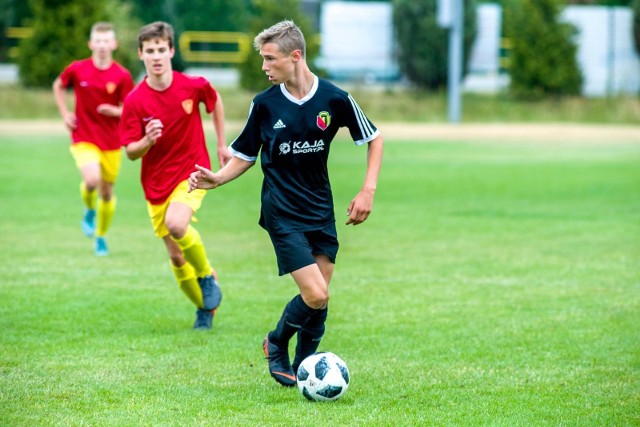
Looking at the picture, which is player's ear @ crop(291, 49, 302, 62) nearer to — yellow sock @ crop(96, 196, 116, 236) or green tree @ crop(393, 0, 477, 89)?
yellow sock @ crop(96, 196, 116, 236)

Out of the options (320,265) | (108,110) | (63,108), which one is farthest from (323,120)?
(63,108)

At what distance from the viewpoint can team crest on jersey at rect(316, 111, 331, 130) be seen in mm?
6355

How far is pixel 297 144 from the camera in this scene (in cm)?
634

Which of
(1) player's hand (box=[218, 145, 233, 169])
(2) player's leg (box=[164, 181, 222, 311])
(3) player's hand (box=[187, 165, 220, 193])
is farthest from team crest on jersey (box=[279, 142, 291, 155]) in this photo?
(1) player's hand (box=[218, 145, 233, 169])

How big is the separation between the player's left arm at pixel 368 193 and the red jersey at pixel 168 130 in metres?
2.11

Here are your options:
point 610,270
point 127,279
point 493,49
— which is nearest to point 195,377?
point 127,279

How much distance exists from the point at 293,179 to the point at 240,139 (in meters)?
0.40

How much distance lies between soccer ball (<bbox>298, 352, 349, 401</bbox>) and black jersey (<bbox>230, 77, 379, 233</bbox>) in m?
0.75

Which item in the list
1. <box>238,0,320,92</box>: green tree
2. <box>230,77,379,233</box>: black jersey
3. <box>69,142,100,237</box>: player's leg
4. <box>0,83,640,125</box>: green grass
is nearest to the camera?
<box>230,77,379,233</box>: black jersey

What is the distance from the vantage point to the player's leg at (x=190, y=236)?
797 centimetres

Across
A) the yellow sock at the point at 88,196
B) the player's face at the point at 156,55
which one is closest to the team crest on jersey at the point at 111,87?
the yellow sock at the point at 88,196

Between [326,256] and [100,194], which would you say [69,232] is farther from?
[326,256]

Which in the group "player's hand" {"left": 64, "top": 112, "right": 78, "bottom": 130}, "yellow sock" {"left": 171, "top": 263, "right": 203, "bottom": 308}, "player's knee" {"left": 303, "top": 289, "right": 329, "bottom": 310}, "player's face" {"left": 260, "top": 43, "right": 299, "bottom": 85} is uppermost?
"player's face" {"left": 260, "top": 43, "right": 299, "bottom": 85}

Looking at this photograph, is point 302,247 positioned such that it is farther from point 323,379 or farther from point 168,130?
point 168,130
